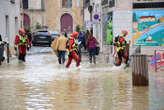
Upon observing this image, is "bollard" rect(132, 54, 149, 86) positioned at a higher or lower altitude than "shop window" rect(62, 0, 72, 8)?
lower

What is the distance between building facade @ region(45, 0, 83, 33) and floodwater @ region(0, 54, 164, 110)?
174 feet

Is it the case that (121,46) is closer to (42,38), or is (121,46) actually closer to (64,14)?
(42,38)

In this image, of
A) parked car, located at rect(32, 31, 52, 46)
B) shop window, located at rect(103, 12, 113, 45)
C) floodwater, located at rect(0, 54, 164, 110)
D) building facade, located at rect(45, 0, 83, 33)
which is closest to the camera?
floodwater, located at rect(0, 54, 164, 110)

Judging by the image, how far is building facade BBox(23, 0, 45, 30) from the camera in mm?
68250

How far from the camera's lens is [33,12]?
68500 mm

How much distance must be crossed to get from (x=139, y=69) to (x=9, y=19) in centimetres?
1940

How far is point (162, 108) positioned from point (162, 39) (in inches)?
658

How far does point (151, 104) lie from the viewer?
9.76 meters

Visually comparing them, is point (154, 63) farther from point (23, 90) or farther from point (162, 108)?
point (162, 108)

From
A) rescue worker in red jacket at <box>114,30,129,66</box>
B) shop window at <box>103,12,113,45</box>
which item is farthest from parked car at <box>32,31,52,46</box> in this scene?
rescue worker in red jacket at <box>114,30,129,66</box>

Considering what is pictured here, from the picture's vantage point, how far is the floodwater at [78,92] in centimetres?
963

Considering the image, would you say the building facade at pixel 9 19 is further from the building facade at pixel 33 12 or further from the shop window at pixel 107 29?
the building facade at pixel 33 12

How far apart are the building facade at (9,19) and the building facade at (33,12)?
109ft

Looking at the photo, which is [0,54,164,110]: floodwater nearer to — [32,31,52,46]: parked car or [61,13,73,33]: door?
[32,31,52,46]: parked car
